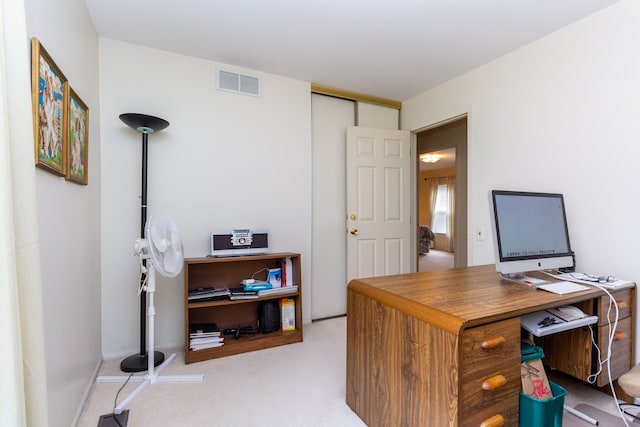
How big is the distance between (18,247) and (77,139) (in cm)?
118

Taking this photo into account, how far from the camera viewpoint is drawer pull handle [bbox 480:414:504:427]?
3.84 ft

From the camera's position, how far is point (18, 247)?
0.84 meters

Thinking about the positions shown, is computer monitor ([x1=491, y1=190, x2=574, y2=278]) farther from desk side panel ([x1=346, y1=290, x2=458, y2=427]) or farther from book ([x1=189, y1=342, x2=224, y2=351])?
book ([x1=189, y1=342, x2=224, y2=351])

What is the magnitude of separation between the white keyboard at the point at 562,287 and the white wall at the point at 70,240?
2.28 m

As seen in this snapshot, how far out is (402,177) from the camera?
3.56 m

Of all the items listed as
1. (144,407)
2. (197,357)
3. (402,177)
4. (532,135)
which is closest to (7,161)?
(144,407)

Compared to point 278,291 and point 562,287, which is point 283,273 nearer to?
point 278,291

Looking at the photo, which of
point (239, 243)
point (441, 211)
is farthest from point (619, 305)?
point (441, 211)

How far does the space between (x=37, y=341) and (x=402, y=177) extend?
10.8ft

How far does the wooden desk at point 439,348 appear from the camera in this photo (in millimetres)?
1142

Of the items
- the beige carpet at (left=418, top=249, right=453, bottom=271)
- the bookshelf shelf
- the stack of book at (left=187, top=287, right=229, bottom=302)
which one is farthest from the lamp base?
the beige carpet at (left=418, top=249, right=453, bottom=271)

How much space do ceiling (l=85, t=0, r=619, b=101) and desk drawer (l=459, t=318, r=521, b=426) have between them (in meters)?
1.93

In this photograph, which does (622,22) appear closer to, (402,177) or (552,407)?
(402,177)

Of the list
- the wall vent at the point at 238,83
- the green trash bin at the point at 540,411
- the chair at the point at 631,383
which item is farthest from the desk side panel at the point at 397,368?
the wall vent at the point at 238,83
